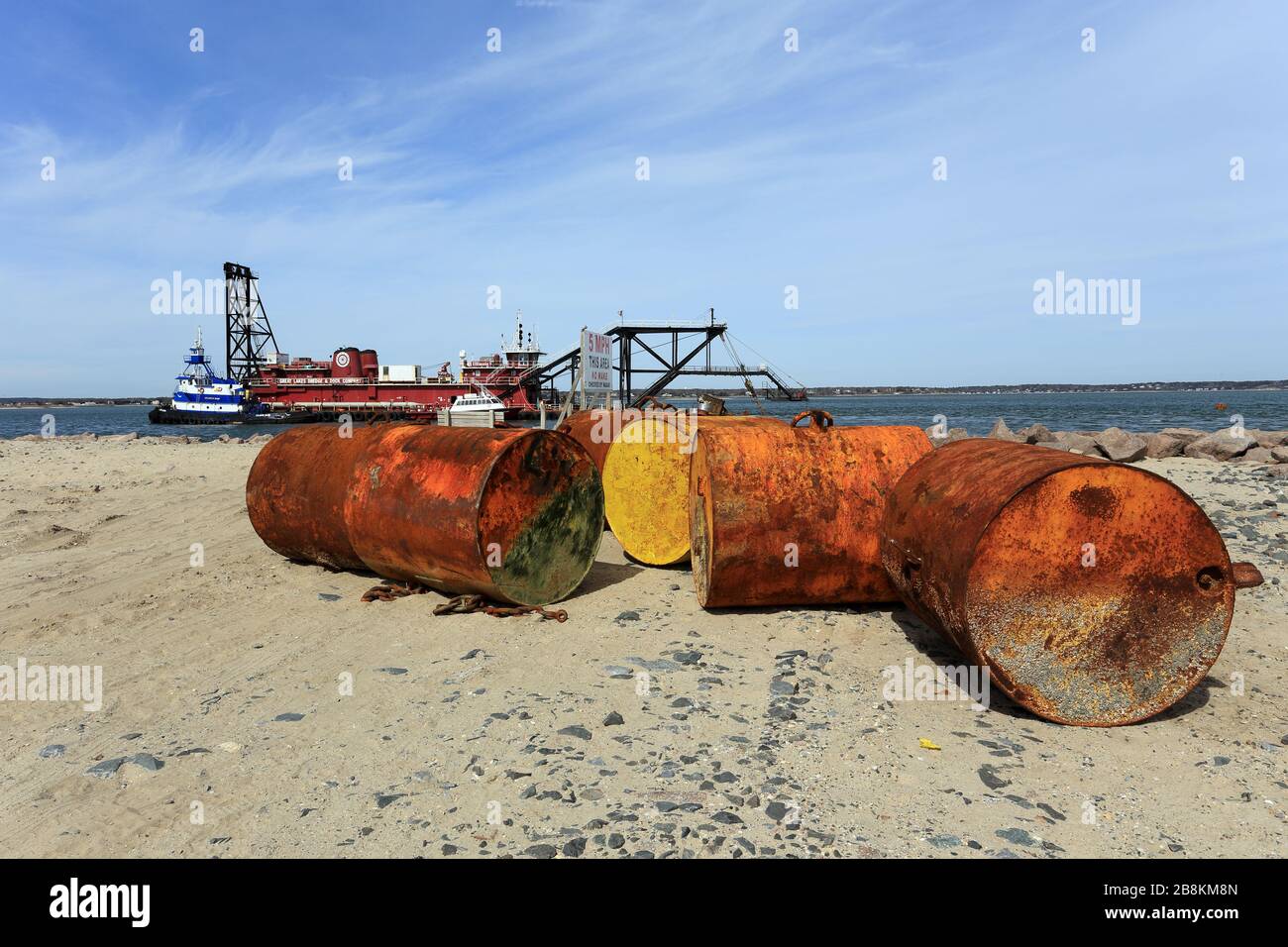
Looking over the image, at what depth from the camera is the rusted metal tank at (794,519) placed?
539cm

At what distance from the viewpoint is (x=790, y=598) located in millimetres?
5539

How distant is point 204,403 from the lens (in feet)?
163

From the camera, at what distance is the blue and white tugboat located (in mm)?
48875

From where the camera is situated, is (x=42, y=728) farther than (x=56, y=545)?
No

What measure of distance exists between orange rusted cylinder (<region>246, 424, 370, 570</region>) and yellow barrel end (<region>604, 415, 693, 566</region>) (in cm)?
264

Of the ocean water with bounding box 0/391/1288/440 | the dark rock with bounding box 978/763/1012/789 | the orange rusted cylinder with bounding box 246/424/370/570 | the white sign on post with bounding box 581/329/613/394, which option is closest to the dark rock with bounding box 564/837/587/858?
the dark rock with bounding box 978/763/1012/789

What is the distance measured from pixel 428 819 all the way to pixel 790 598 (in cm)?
334

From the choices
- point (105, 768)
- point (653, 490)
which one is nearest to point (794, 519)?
point (653, 490)

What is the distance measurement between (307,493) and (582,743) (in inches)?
174

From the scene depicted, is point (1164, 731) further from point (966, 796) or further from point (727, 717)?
point (727, 717)

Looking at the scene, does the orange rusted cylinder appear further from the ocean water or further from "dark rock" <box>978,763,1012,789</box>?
the ocean water

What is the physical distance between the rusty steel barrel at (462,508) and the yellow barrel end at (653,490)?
1.00 metres

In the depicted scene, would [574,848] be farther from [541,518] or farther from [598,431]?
[598,431]

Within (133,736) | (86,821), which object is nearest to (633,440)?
(133,736)
